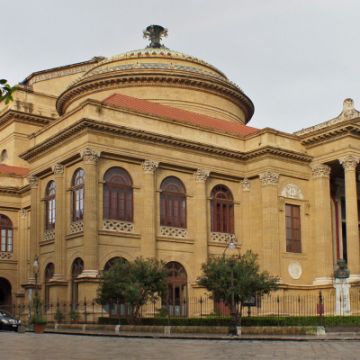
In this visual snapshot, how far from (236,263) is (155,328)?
552 centimetres

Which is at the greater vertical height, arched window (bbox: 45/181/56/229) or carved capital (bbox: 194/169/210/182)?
carved capital (bbox: 194/169/210/182)

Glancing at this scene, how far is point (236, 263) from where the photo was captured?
33.3 m

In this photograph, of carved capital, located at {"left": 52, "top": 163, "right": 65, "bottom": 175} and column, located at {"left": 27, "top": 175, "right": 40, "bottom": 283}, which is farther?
column, located at {"left": 27, "top": 175, "right": 40, "bottom": 283}

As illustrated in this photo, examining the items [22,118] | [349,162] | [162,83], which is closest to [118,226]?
[162,83]

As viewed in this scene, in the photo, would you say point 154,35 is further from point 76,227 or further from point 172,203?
point 76,227

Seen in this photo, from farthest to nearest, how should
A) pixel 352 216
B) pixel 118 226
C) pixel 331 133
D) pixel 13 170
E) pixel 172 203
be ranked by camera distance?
pixel 13 170, pixel 331 133, pixel 352 216, pixel 172 203, pixel 118 226

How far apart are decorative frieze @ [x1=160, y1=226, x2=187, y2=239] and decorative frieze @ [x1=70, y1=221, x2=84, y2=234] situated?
5142 millimetres

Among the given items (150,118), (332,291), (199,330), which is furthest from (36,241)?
(332,291)

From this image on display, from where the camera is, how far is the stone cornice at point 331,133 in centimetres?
4253

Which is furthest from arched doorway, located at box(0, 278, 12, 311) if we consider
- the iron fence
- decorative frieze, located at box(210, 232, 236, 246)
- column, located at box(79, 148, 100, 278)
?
→ decorative frieze, located at box(210, 232, 236, 246)

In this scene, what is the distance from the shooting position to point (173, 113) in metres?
45.9

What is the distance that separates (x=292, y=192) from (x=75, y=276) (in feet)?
51.2

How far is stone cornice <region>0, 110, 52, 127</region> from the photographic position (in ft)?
183

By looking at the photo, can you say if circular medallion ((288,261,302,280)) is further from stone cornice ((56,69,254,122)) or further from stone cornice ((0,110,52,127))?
stone cornice ((0,110,52,127))
